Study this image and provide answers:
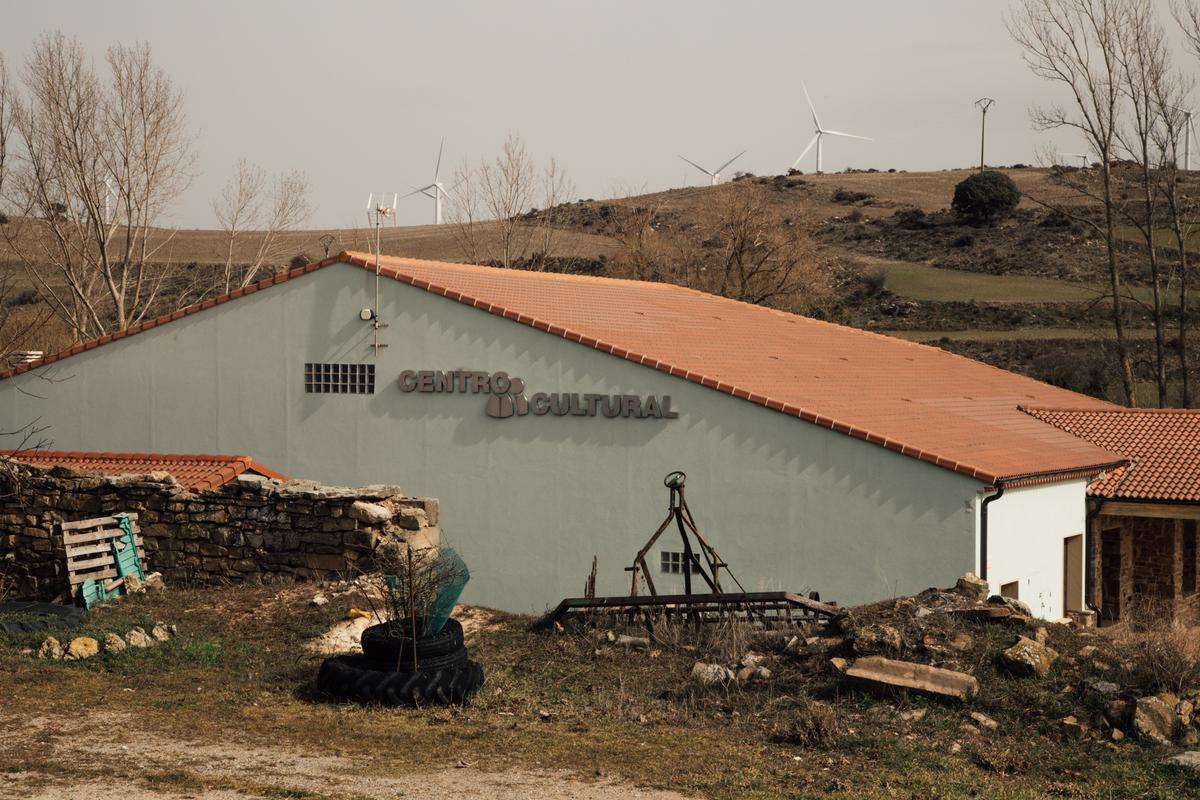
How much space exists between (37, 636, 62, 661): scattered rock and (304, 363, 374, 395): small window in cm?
1048

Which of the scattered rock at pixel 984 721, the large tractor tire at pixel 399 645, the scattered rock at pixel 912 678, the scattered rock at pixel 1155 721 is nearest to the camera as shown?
the scattered rock at pixel 1155 721

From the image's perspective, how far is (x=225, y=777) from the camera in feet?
31.1

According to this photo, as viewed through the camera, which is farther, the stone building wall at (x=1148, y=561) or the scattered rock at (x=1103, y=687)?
Result: the stone building wall at (x=1148, y=561)

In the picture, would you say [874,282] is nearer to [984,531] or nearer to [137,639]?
[984,531]

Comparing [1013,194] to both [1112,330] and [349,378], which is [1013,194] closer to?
[1112,330]

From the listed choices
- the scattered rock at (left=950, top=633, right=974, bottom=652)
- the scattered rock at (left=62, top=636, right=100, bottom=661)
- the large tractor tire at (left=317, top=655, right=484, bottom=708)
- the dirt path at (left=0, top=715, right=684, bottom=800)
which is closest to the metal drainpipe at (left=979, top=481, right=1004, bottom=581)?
the scattered rock at (left=950, top=633, right=974, bottom=652)

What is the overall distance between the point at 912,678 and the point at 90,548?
11.3 meters

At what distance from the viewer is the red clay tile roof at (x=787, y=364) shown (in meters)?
21.0

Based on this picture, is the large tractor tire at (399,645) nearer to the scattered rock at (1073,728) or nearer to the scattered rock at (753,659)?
the scattered rock at (753,659)

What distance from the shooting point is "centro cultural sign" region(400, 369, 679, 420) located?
2153 centimetres

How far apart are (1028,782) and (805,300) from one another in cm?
4702

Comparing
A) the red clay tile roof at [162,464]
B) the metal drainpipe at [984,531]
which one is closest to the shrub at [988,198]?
the metal drainpipe at [984,531]

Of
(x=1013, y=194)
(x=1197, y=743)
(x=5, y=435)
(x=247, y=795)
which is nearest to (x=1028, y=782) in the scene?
(x=1197, y=743)

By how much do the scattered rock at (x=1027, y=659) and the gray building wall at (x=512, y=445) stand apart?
708cm
